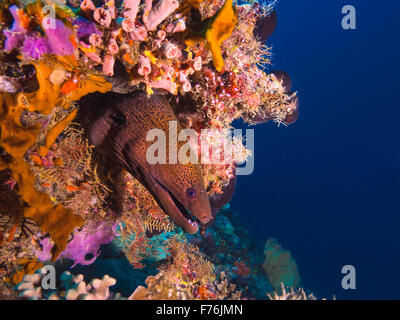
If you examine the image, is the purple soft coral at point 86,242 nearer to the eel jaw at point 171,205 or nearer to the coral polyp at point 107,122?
the coral polyp at point 107,122

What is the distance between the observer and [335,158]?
6400 cm

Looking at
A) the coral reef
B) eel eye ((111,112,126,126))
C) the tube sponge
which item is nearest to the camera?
the tube sponge

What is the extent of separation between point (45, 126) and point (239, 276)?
8926 millimetres

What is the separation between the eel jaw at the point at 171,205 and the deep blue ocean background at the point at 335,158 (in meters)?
34.0

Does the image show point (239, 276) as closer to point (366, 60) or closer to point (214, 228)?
point (214, 228)

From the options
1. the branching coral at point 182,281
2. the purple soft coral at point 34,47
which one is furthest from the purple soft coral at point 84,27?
the branching coral at point 182,281

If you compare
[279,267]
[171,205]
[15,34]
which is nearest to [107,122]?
[15,34]

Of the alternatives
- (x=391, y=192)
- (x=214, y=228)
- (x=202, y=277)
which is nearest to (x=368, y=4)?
(x=391, y=192)

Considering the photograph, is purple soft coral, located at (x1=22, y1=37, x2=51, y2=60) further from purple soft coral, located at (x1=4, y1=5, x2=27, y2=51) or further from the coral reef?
the coral reef

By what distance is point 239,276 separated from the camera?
9312mm

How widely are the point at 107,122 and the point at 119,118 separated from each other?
0.18 metres

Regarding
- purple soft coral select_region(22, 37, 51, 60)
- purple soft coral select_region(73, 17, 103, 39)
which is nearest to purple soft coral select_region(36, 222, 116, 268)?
purple soft coral select_region(22, 37, 51, 60)

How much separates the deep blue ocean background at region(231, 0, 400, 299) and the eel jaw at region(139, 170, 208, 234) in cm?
3400

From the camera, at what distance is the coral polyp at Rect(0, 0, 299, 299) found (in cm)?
238
